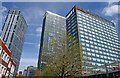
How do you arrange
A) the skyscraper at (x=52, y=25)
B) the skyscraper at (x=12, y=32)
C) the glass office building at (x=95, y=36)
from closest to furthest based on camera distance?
the glass office building at (x=95, y=36), the skyscraper at (x=52, y=25), the skyscraper at (x=12, y=32)

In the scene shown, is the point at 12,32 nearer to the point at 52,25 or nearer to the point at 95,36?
the point at 52,25

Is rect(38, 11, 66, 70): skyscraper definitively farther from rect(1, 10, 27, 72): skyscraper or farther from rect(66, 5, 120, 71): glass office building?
rect(1, 10, 27, 72): skyscraper

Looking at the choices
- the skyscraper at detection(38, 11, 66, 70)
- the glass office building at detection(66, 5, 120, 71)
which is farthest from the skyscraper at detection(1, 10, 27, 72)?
the glass office building at detection(66, 5, 120, 71)

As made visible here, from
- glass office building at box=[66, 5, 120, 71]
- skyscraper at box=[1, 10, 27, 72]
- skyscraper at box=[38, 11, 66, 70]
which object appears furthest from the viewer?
skyscraper at box=[1, 10, 27, 72]

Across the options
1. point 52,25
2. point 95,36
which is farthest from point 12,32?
point 95,36

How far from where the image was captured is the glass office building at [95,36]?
6119cm

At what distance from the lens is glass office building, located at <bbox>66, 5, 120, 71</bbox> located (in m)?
61.2

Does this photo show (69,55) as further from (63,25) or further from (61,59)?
(63,25)

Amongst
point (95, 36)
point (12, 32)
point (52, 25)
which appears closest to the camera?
point (95, 36)

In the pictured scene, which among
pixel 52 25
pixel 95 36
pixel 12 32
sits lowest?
pixel 95 36

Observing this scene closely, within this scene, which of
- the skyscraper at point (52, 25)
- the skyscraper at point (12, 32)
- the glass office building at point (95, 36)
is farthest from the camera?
the skyscraper at point (12, 32)

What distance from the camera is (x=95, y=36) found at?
2761 inches

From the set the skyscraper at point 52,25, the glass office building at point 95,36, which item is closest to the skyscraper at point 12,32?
the skyscraper at point 52,25

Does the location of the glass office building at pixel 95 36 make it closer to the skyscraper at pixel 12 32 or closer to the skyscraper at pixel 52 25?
the skyscraper at pixel 52 25
